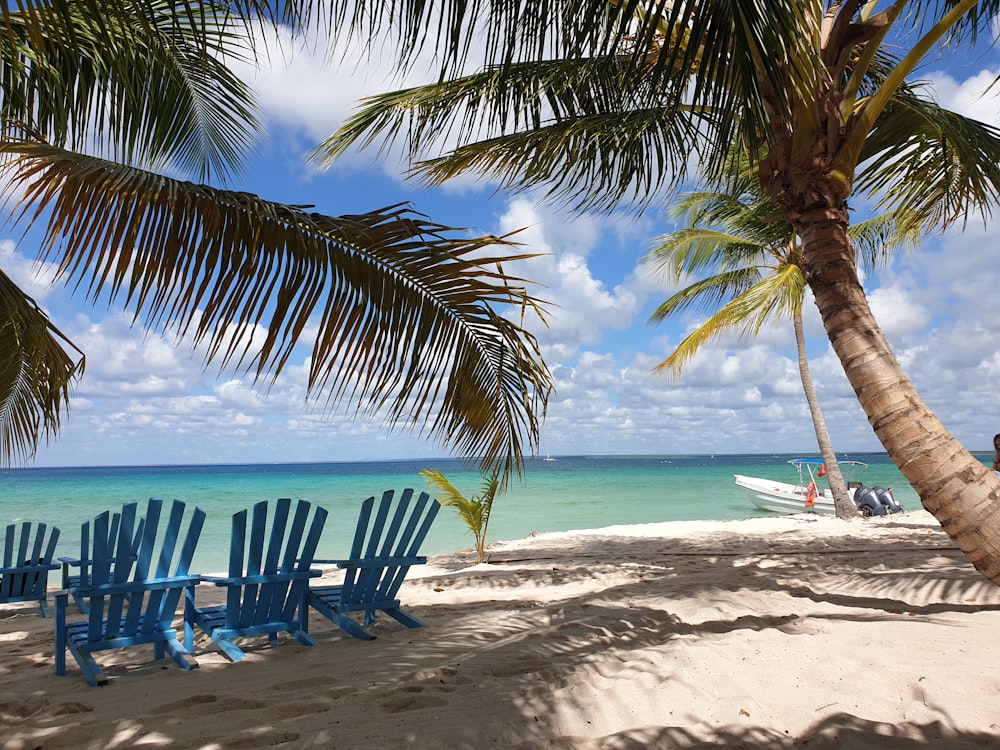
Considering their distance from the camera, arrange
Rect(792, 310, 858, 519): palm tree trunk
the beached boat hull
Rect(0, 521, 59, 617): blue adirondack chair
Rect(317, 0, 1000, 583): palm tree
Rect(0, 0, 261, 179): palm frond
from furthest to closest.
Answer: the beached boat hull
Rect(792, 310, 858, 519): palm tree trunk
Rect(0, 521, 59, 617): blue adirondack chair
Rect(0, 0, 261, 179): palm frond
Rect(317, 0, 1000, 583): palm tree

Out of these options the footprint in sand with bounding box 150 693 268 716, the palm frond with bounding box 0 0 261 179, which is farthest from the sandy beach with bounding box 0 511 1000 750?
the palm frond with bounding box 0 0 261 179

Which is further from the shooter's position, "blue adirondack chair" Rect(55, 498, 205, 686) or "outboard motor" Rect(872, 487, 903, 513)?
"outboard motor" Rect(872, 487, 903, 513)

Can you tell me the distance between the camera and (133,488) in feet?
143

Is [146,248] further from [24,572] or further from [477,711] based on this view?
[24,572]

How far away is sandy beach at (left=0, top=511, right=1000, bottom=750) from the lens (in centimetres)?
254

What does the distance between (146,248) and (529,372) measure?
1.82m

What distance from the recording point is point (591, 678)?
3137 mm

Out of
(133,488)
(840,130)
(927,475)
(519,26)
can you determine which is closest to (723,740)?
(927,475)

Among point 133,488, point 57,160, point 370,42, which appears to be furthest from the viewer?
point 133,488

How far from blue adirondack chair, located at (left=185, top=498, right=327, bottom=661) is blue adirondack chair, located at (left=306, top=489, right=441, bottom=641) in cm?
21

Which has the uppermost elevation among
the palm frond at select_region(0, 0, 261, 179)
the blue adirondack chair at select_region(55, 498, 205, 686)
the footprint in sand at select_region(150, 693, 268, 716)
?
the palm frond at select_region(0, 0, 261, 179)

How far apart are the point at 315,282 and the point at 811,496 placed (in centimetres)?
1520

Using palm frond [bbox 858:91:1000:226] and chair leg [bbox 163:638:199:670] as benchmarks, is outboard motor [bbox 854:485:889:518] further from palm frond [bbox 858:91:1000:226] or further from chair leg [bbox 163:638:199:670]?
chair leg [bbox 163:638:199:670]

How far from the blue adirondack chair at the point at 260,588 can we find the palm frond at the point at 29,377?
57.2 inches
